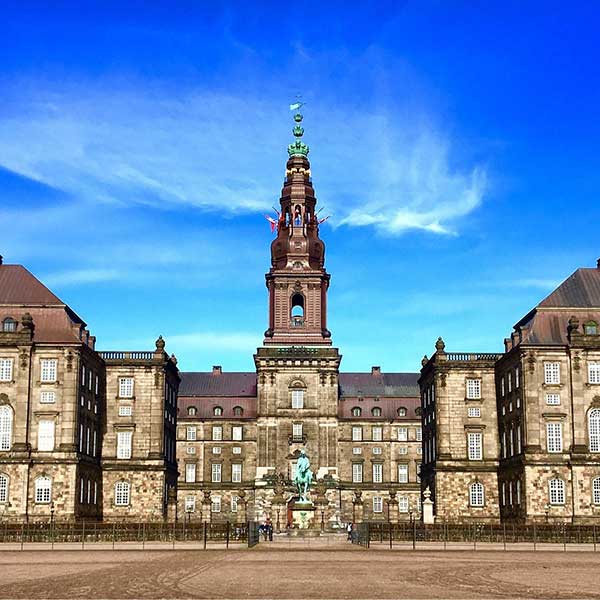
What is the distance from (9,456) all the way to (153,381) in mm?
17355

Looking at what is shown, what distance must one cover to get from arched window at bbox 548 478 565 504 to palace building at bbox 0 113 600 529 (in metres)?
0.08

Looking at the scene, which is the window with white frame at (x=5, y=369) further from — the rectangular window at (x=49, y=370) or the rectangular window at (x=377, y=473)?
the rectangular window at (x=377, y=473)

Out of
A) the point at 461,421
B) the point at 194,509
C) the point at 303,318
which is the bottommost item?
the point at 194,509

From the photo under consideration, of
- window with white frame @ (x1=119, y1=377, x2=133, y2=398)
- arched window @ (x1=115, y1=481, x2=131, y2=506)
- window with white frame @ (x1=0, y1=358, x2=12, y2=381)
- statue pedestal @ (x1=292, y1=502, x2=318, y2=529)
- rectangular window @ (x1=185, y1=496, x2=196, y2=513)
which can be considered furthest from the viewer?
rectangular window @ (x1=185, y1=496, x2=196, y2=513)

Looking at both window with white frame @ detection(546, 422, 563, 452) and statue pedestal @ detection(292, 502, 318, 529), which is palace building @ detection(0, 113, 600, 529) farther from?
statue pedestal @ detection(292, 502, 318, 529)

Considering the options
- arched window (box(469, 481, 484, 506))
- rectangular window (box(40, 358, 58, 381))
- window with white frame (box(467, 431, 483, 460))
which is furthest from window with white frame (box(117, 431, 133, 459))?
arched window (box(469, 481, 484, 506))

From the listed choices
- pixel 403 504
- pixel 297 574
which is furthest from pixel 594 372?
pixel 297 574

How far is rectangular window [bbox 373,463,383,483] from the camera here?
13312cm

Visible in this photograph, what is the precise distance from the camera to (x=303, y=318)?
11969 cm

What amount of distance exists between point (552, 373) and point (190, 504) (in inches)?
2338

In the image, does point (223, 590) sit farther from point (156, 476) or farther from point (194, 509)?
point (194, 509)

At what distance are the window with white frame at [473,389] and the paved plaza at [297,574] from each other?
41.7 m

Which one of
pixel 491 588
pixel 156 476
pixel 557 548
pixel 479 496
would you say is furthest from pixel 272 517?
pixel 491 588

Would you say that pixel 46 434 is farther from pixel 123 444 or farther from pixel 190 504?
pixel 190 504
